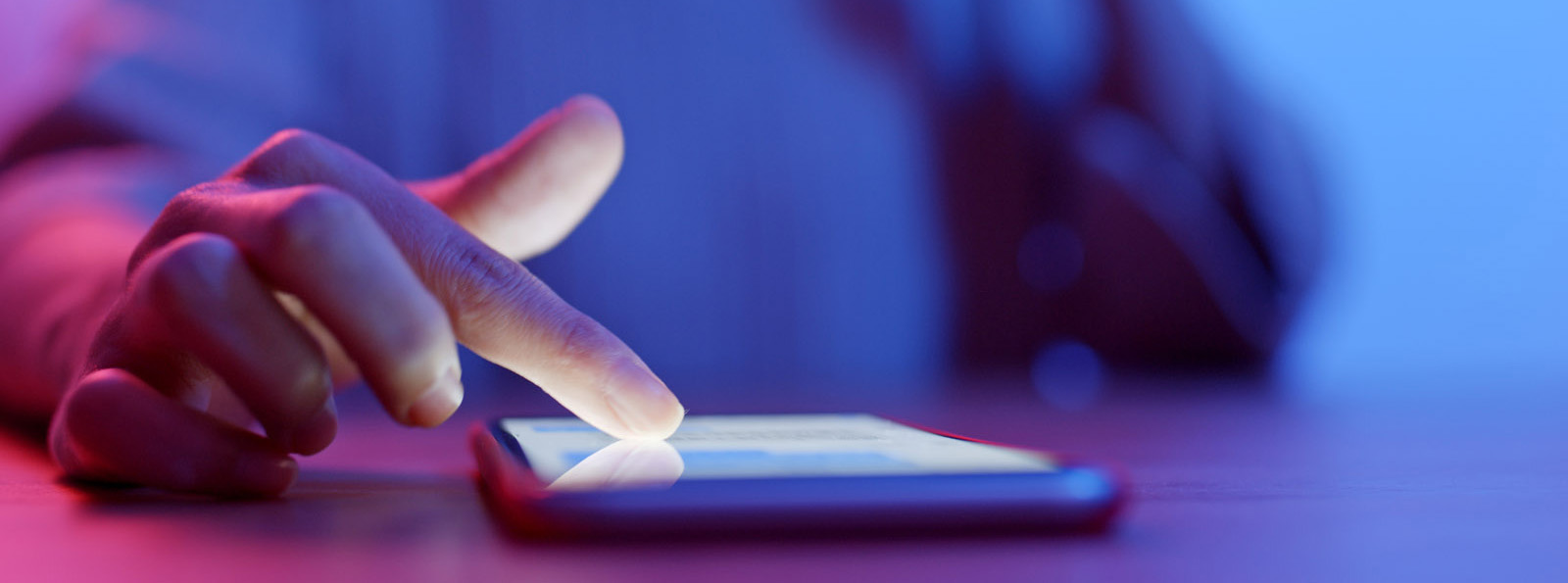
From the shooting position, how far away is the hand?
1.02 feet

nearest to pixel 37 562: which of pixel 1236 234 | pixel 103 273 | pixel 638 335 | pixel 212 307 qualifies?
pixel 212 307

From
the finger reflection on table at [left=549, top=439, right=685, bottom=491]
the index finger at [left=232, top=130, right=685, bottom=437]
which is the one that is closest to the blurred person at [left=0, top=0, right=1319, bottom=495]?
the index finger at [left=232, top=130, right=685, bottom=437]

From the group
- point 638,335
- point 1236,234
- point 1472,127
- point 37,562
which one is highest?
point 1472,127

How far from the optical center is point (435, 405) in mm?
324

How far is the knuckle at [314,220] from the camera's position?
0.31 meters

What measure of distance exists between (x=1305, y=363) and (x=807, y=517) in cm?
175

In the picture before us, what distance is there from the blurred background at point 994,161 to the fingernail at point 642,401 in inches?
25.5

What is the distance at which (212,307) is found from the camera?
1.07 ft

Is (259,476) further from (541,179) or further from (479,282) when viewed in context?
(541,179)

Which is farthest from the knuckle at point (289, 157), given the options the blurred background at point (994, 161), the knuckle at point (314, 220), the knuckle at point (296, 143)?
the blurred background at point (994, 161)

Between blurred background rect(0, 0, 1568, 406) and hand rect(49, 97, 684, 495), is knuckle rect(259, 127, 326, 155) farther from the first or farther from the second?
blurred background rect(0, 0, 1568, 406)

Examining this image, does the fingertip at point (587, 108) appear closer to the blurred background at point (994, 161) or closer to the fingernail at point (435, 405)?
the fingernail at point (435, 405)

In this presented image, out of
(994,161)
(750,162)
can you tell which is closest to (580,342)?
(750,162)

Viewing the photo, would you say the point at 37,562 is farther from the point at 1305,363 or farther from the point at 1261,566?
the point at 1305,363
